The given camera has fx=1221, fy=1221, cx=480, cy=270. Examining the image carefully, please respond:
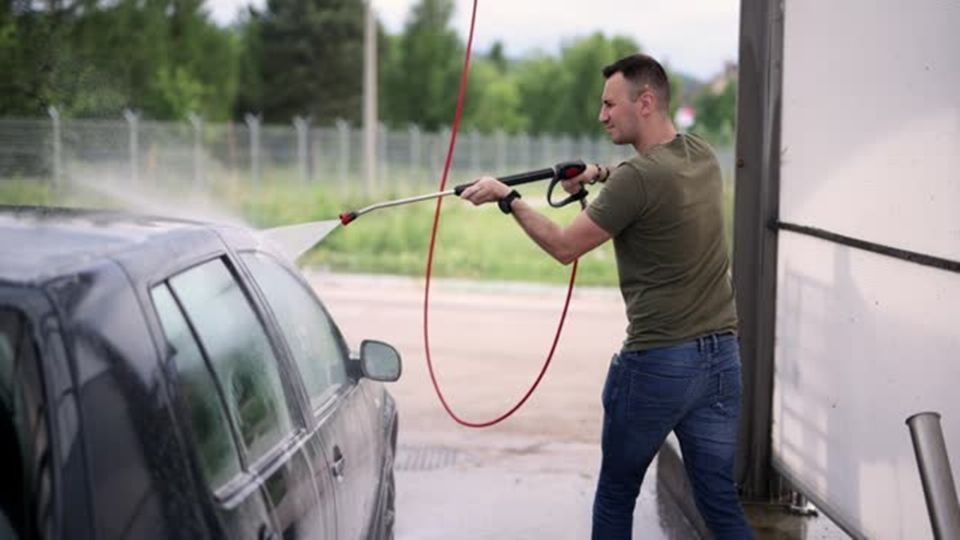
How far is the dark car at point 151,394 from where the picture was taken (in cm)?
189

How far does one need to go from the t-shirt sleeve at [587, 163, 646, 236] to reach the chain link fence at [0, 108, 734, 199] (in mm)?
14458

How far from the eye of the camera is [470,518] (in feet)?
19.9

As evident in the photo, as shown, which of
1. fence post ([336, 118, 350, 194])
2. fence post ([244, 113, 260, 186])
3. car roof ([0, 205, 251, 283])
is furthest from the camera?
fence post ([336, 118, 350, 194])

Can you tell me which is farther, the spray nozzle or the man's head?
the spray nozzle

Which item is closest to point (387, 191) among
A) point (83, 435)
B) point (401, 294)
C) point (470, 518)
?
point (401, 294)

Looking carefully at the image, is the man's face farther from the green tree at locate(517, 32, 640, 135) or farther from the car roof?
the green tree at locate(517, 32, 640, 135)

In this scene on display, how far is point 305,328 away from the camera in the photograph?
369cm

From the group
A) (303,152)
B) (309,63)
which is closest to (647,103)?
(303,152)

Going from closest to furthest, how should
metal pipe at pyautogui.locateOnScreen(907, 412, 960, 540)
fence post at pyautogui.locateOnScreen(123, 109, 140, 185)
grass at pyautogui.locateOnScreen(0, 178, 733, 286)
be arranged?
metal pipe at pyautogui.locateOnScreen(907, 412, 960, 540), grass at pyautogui.locateOnScreen(0, 178, 733, 286), fence post at pyautogui.locateOnScreen(123, 109, 140, 185)

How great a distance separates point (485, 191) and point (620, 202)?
479mm

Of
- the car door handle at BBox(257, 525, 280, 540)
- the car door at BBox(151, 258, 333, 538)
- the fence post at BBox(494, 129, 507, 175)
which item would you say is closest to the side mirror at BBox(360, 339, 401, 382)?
the car door at BBox(151, 258, 333, 538)

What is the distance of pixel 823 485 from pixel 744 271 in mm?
1225

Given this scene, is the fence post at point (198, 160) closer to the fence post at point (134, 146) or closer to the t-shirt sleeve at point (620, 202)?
the fence post at point (134, 146)

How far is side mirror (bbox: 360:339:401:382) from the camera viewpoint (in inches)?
153
